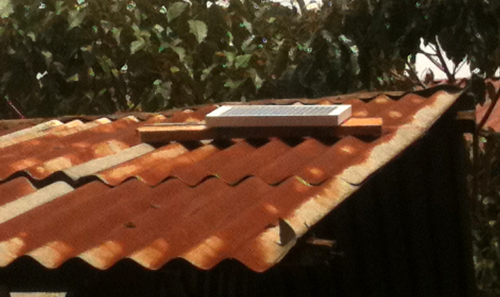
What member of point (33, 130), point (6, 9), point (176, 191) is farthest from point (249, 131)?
point (6, 9)

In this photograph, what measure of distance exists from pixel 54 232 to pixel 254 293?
59cm

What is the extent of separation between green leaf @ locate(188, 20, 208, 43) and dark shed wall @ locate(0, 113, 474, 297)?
109 inches

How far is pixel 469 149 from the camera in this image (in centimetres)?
681

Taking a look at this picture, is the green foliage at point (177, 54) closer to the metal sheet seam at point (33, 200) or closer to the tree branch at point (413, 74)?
the tree branch at point (413, 74)

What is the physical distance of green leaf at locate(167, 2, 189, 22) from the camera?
7.64 metres

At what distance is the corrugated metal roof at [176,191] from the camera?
2.46 metres

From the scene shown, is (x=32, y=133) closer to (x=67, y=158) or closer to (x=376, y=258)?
(x=67, y=158)

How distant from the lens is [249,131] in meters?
3.92

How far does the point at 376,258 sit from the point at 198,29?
11.4 feet

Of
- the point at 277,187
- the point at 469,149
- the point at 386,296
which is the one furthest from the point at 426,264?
the point at 277,187

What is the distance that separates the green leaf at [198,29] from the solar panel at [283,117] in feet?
11.7

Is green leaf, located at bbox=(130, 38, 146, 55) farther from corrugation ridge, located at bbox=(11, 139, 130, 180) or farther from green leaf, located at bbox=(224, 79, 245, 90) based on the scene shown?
corrugation ridge, located at bbox=(11, 139, 130, 180)

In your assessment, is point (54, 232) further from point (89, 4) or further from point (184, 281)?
point (89, 4)

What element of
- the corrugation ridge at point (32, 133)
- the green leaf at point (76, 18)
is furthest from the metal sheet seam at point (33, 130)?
the green leaf at point (76, 18)
